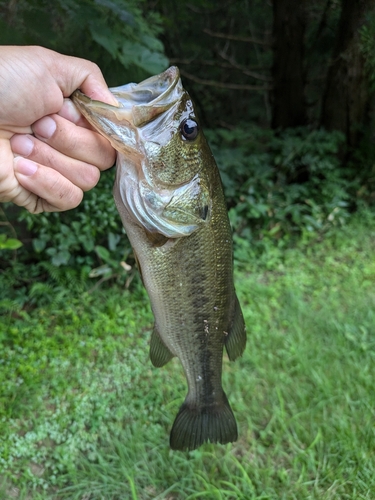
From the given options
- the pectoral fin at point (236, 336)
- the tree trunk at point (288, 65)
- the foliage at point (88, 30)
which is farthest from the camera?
the tree trunk at point (288, 65)

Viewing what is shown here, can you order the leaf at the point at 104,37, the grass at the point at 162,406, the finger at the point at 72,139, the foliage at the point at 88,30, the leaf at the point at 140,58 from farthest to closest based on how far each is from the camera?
the leaf at the point at 140,58
the grass at the point at 162,406
the leaf at the point at 104,37
the foliage at the point at 88,30
the finger at the point at 72,139

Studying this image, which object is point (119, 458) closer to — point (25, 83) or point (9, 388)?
point (9, 388)

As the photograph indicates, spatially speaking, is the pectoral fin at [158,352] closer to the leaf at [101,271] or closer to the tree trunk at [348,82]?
the leaf at [101,271]

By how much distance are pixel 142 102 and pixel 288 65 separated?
5.20 m

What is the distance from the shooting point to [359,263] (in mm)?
4453

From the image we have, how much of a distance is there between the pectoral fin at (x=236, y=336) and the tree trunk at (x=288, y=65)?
4.79 metres

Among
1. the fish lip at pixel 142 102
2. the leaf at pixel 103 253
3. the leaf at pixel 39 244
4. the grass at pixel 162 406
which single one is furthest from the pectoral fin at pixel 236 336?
the leaf at pixel 39 244

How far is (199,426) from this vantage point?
6.11 feet

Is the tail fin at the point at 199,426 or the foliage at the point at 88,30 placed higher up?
the foliage at the point at 88,30

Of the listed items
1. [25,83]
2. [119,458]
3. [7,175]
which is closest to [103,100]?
[25,83]

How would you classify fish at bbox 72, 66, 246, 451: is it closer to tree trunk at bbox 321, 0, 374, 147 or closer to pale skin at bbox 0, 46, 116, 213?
pale skin at bbox 0, 46, 116, 213

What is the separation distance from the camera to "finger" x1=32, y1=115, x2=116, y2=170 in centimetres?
128

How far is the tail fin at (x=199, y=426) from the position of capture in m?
1.86

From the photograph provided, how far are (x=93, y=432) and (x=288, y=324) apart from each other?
1.88 m
